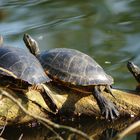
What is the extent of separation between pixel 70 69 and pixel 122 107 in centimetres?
56

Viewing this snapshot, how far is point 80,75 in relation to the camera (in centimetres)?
480

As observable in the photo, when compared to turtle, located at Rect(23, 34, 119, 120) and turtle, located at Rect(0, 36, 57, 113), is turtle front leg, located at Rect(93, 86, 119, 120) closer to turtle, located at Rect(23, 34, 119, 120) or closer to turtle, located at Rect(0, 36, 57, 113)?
turtle, located at Rect(23, 34, 119, 120)

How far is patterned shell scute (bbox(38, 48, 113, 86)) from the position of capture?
15.7 feet

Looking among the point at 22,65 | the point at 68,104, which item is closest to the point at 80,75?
the point at 68,104

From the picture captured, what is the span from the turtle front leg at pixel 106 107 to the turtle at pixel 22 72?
37 cm

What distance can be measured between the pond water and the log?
1.03m

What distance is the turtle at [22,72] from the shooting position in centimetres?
450

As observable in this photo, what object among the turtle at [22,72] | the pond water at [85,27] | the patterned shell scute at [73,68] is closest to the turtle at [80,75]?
the patterned shell scute at [73,68]

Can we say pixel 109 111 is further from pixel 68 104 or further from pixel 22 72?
pixel 22 72

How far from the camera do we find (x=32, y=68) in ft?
15.1

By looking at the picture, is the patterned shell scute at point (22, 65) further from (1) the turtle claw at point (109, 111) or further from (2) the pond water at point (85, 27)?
(2) the pond water at point (85, 27)

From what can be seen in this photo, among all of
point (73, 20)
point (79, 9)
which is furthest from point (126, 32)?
point (79, 9)

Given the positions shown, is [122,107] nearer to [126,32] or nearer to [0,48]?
[0,48]

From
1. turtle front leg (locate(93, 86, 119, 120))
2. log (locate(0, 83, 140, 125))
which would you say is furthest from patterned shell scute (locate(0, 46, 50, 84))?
turtle front leg (locate(93, 86, 119, 120))
